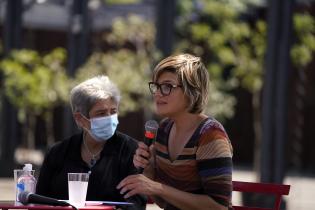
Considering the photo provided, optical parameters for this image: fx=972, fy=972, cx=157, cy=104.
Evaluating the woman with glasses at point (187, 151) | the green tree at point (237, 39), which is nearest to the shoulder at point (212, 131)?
the woman with glasses at point (187, 151)

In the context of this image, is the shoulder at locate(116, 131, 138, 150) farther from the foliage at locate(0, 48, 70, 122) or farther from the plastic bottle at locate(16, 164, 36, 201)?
the foliage at locate(0, 48, 70, 122)

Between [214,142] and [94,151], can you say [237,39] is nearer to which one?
Answer: [94,151]

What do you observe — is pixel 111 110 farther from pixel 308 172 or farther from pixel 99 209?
pixel 308 172

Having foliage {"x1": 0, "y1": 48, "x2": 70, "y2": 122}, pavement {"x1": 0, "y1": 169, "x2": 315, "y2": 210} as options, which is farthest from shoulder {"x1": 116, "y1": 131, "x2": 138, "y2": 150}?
foliage {"x1": 0, "y1": 48, "x2": 70, "y2": 122}

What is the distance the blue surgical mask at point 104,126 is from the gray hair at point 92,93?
8cm

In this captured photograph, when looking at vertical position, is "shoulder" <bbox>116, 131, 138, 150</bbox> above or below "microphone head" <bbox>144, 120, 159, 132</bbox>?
below

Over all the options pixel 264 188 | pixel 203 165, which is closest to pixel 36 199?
pixel 203 165

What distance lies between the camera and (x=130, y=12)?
18531 millimetres

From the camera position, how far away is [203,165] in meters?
3.82

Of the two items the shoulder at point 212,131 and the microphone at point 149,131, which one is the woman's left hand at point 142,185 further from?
the shoulder at point 212,131

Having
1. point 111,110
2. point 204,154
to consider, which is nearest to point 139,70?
point 111,110

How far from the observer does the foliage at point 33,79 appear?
1627cm

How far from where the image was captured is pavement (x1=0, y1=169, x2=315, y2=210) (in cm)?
1187

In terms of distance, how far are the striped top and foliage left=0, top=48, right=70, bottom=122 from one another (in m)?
12.1
